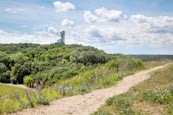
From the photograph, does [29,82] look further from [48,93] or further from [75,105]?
[75,105]

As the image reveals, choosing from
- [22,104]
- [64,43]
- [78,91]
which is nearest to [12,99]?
[22,104]

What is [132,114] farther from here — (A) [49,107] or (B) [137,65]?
(B) [137,65]

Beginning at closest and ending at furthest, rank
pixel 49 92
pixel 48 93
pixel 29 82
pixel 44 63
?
pixel 48 93 < pixel 49 92 < pixel 29 82 < pixel 44 63

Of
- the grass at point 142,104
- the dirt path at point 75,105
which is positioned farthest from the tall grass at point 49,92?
the grass at point 142,104

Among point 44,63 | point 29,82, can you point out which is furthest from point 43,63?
point 29,82

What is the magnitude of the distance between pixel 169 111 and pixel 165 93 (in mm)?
2073

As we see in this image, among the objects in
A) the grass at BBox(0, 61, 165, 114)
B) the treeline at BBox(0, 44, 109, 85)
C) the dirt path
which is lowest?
the treeline at BBox(0, 44, 109, 85)

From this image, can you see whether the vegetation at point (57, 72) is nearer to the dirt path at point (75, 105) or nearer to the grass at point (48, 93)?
the grass at point (48, 93)

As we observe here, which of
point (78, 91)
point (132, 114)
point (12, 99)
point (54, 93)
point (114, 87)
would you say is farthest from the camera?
point (114, 87)

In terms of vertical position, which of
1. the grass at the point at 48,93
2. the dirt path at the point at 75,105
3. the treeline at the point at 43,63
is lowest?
the treeline at the point at 43,63

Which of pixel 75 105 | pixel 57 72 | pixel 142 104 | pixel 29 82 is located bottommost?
pixel 57 72

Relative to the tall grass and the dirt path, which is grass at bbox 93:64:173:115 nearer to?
the dirt path

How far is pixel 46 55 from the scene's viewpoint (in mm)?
91562

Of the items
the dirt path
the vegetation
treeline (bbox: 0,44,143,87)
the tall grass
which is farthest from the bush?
treeline (bbox: 0,44,143,87)
